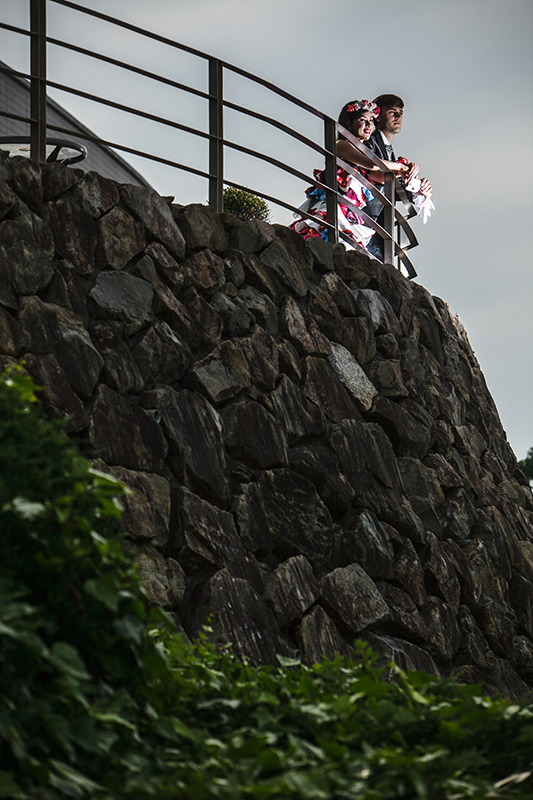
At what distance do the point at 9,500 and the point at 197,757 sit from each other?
77 cm

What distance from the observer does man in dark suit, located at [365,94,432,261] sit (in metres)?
8.06

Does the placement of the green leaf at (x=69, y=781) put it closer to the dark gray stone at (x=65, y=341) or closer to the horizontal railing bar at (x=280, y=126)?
the dark gray stone at (x=65, y=341)

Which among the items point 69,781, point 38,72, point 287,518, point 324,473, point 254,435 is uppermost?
point 38,72

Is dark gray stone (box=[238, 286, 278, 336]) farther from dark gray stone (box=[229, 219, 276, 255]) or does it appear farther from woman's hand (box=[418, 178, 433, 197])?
woman's hand (box=[418, 178, 433, 197])

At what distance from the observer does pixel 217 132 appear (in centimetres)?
593

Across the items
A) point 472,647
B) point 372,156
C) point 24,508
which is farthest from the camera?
point 372,156

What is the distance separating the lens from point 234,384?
17.5ft

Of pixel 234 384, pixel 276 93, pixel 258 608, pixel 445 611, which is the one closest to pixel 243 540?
pixel 258 608

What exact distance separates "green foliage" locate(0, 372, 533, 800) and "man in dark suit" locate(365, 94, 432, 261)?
6.19 meters

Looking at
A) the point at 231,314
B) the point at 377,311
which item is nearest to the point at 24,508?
the point at 231,314

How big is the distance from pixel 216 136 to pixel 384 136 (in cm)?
282

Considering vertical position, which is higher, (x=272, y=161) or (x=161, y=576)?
(x=272, y=161)

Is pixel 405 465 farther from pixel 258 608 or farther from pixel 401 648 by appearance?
pixel 258 608

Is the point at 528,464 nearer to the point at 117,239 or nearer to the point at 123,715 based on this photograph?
the point at 117,239
